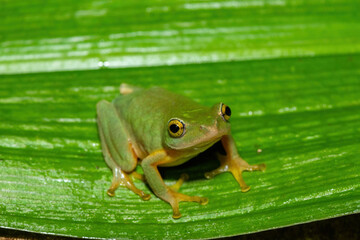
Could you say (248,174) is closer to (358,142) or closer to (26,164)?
(358,142)

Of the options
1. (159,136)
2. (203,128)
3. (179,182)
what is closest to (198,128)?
(203,128)

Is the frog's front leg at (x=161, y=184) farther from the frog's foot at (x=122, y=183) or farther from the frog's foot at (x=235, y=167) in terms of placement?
the frog's foot at (x=235, y=167)

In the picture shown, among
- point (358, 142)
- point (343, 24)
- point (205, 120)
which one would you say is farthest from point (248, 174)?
point (343, 24)

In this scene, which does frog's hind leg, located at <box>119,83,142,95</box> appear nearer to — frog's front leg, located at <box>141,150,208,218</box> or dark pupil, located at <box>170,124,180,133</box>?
frog's front leg, located at <box>141,150,208,218</box>

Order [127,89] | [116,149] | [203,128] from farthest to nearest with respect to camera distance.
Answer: [127,89] → [116,149] → [203,128]

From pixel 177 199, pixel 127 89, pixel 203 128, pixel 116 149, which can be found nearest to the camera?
pixel 203 128

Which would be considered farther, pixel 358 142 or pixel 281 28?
pixel 281 28

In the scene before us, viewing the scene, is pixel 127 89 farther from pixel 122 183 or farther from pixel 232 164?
pixel 232 164

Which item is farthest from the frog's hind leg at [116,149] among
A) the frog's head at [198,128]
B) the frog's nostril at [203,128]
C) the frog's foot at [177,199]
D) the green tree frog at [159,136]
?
the frog's nostril at [203,128]
